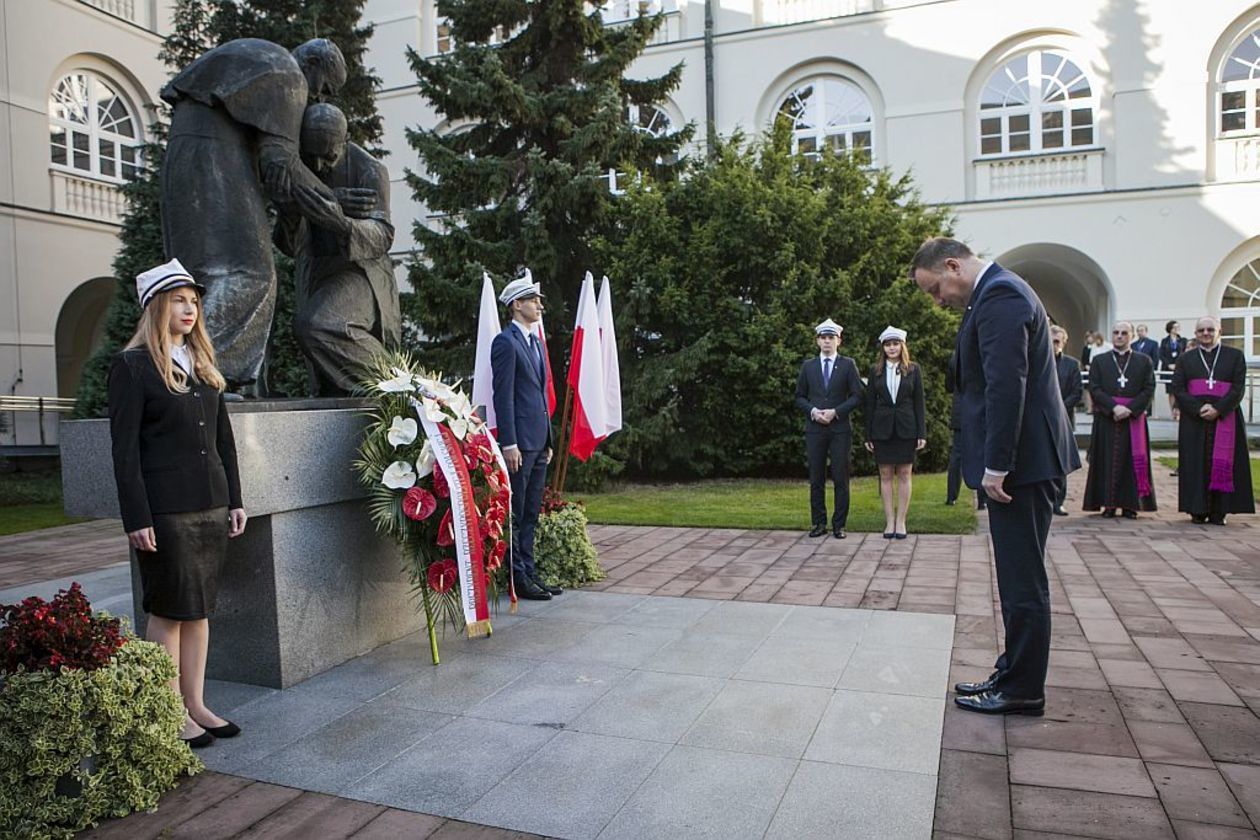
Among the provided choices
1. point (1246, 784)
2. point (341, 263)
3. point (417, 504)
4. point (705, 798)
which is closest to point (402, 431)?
point (417, 504)

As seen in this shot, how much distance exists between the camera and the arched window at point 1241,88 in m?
19.7

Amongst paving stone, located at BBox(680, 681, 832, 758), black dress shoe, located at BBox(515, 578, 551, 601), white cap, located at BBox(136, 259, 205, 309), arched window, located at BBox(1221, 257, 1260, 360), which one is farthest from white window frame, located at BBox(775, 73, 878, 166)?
white cap, located at BBox(136, 259, 205, 309)

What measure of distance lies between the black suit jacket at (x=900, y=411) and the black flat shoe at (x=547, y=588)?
3.79m

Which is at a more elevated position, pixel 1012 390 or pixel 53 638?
pixel 1012 390

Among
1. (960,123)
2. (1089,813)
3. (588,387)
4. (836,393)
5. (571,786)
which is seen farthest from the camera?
(960,123)

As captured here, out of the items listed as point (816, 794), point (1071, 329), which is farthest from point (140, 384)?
point (1071, 329)

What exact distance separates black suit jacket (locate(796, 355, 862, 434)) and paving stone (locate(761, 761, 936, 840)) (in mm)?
5889

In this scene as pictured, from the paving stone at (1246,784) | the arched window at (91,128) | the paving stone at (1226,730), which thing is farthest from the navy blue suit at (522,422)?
the arched window at (91,128)

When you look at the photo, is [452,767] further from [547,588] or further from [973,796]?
[547,588]

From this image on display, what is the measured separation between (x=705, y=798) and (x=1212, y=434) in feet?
28.1

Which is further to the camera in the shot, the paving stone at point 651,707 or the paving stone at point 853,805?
the paving stone at point 651,707

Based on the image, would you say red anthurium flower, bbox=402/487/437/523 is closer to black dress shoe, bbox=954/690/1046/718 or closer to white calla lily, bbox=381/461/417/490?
white calla lily, bbox=381/461/417/490

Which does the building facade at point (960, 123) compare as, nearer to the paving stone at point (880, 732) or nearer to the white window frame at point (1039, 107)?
the white window frame at point (1039, 107)

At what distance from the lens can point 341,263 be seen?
5.20 metres
